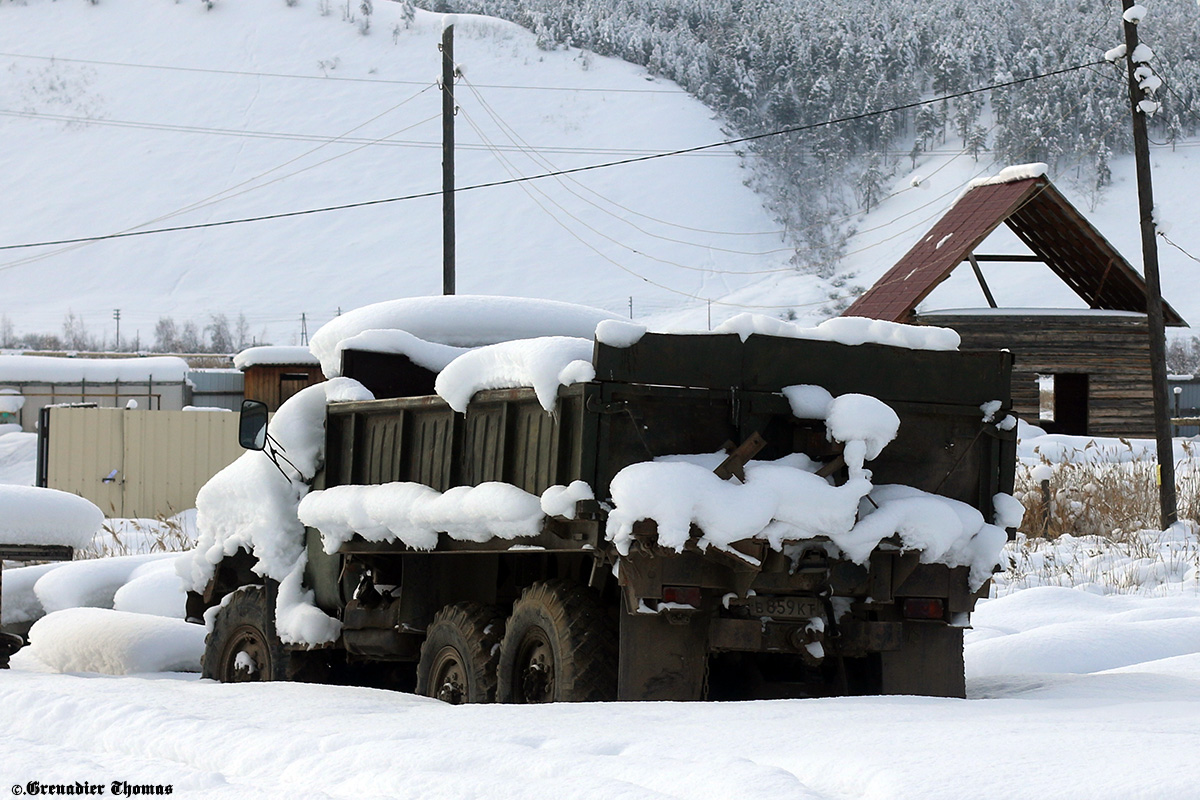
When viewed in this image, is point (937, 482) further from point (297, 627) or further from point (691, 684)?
point (297, 627)

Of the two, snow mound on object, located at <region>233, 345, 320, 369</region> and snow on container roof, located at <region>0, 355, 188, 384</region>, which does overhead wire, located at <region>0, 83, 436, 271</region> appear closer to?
snow on container roof, located at <region>0, 355, 188, 384</region>

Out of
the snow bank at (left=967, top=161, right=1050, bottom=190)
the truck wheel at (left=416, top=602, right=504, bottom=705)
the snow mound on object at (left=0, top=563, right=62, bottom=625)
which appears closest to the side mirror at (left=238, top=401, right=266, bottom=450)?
the truck wheel at (left=416, top=602, right=504, bottom=705)

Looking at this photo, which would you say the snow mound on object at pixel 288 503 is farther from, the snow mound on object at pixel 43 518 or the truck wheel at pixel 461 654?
the snow mound on object at pixel 43 518

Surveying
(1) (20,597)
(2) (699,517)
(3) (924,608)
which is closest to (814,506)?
(2) (699,517)

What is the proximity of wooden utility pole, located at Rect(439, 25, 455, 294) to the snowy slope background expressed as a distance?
56315 mm

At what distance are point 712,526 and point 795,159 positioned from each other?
399 ft

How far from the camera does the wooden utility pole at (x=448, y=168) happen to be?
21.3m

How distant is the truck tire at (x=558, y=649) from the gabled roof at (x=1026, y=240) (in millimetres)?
18822

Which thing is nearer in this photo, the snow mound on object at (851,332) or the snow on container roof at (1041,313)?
the snow mound on object at (851,332)

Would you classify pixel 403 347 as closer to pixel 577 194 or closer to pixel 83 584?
pixel 83 584

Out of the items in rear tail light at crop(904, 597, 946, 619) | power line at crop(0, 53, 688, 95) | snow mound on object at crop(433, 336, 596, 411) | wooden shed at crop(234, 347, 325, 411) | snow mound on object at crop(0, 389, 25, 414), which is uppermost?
power line at crop(0, 53, 688, 95)

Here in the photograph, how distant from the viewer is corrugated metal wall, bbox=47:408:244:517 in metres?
25.6

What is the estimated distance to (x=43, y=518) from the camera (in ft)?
35.8

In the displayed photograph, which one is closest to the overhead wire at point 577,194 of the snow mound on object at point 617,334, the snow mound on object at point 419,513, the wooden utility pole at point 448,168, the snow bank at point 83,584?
the wooden utility pole at point 448,168
